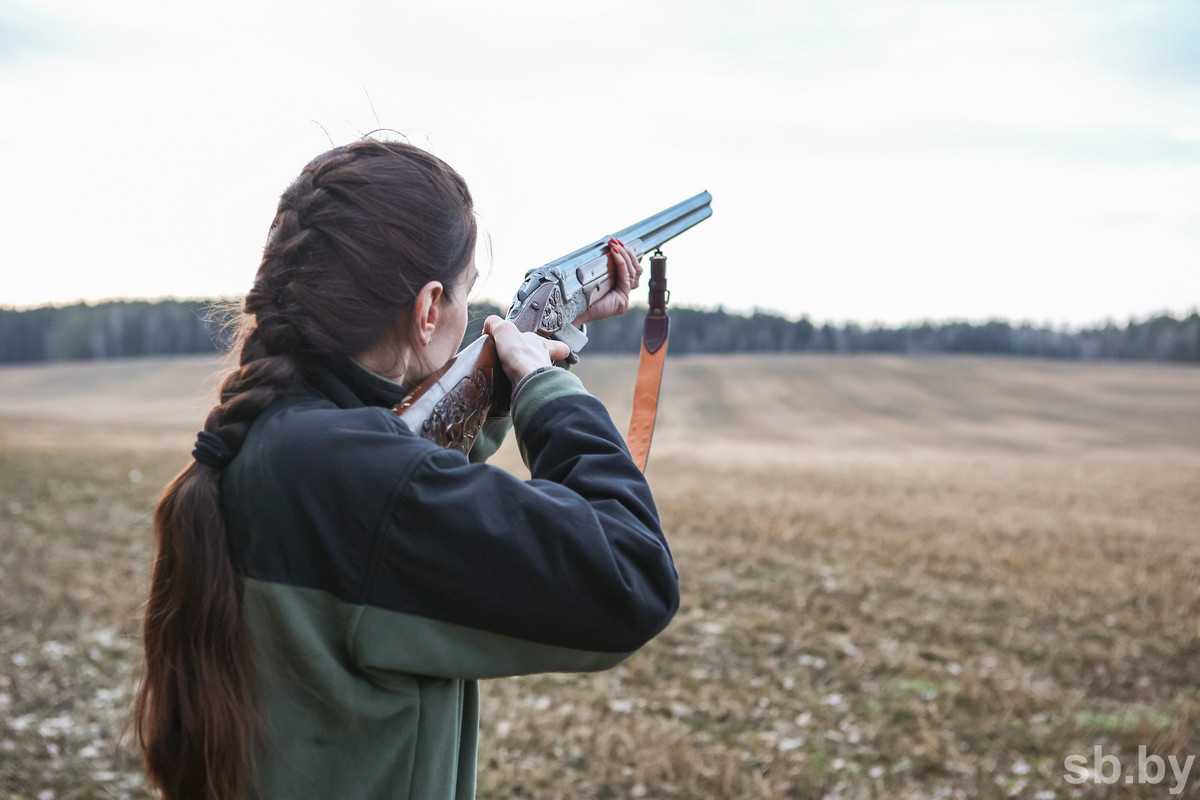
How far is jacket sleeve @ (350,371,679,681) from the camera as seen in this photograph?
4.63 ft

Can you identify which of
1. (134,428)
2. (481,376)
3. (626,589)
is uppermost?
(481,376)

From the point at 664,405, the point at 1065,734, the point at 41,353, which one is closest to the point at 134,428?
the point at 664,405

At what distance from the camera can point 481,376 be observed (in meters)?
1.95

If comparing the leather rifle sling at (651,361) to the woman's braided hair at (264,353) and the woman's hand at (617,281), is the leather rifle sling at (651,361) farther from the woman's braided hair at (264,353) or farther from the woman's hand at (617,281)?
the woman's braided hair at (264,353)

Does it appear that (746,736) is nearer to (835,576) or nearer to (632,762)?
(632,762)

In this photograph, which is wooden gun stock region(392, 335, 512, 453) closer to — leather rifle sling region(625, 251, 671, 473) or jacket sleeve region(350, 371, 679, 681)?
jacket sleeve region(350, 371, 679, 681)

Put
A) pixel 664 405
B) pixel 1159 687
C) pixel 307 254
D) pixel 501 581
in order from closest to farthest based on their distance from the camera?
pixel 501 581 → pixel 307 254 → pixel 1159 687 → pixel 664 405

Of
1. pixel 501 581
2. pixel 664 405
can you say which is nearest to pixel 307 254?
pixel 501 581

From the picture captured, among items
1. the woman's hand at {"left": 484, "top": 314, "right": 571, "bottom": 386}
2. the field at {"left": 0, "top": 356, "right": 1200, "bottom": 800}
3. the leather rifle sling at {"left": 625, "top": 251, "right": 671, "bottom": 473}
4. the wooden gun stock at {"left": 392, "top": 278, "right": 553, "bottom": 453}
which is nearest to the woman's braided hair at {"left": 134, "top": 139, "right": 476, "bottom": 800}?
the wooden gun stock at {"left": 392, "top": 278, "right": 553, "bottom": 453}

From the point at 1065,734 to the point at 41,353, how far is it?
85.5m

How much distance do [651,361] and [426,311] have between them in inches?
65.5

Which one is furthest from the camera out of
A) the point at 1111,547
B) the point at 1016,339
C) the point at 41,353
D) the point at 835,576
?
the point at 1016,339

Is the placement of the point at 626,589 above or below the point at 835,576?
above

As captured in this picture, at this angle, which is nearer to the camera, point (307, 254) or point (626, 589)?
point (626, 589)
